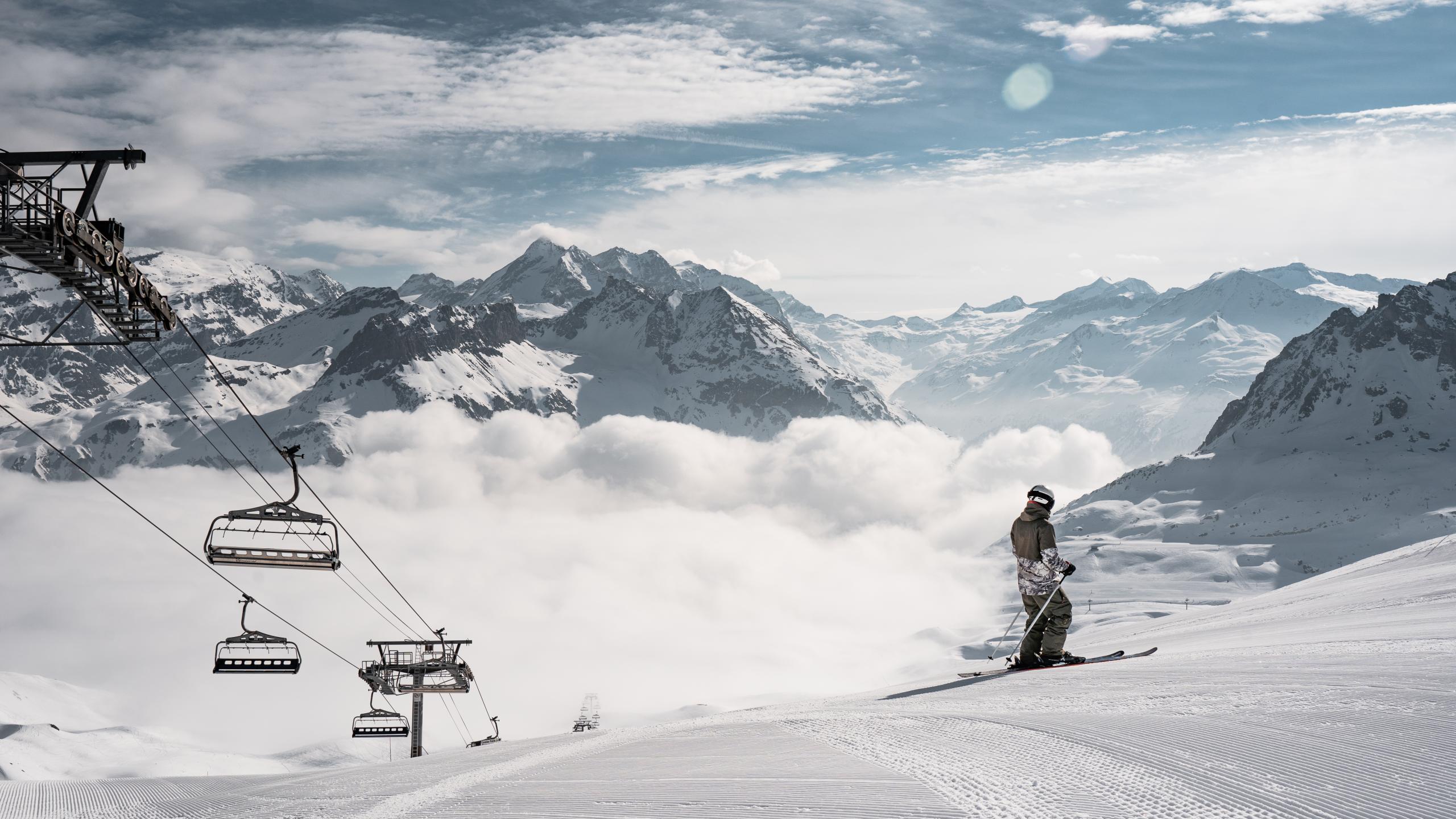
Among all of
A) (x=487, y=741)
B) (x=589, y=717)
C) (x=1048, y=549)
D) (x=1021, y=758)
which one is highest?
(x=1048, y=549)

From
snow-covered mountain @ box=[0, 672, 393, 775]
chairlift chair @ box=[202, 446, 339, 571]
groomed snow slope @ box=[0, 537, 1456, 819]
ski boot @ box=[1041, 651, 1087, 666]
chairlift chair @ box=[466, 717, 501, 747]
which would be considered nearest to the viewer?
groomed snow slope @ box=[0, 537, 1456, 819]

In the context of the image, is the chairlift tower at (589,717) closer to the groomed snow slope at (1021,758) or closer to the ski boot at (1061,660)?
the ski boot at (1061,660)

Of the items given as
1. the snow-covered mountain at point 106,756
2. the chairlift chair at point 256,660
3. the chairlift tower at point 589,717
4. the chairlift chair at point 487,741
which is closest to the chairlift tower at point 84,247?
the chairlift chair at point 487,741

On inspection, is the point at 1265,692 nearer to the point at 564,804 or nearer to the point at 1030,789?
the point at 1030,789

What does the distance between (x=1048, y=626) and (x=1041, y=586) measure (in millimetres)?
658

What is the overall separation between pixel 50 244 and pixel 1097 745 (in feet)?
33.2

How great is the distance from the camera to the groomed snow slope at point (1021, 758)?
6.73 m

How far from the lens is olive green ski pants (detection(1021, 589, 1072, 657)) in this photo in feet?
50.4

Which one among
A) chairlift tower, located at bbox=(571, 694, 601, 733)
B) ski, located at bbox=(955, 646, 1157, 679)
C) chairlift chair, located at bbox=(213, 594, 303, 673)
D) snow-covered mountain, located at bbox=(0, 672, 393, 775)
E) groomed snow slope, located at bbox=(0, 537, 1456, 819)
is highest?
chairlift chair, located at bbox=(213, 594, 303, 673)

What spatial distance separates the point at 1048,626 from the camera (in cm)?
1558

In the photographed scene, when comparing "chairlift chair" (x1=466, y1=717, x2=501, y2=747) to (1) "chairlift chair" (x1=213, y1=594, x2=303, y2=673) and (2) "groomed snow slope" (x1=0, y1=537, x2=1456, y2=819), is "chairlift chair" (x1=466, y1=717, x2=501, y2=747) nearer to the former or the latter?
(1) "chairlift chair" (x1=213, y1=594, x2=303, y2=673)


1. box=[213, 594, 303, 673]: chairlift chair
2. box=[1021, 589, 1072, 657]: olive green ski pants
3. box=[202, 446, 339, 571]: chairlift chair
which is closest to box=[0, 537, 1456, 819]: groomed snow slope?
box=[1021, 589, 1072, 657]: olive green ski pants

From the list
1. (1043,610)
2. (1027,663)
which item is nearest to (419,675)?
(1027,663)

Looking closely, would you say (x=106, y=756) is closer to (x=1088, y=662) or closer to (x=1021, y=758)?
(x=1088, y=662)
